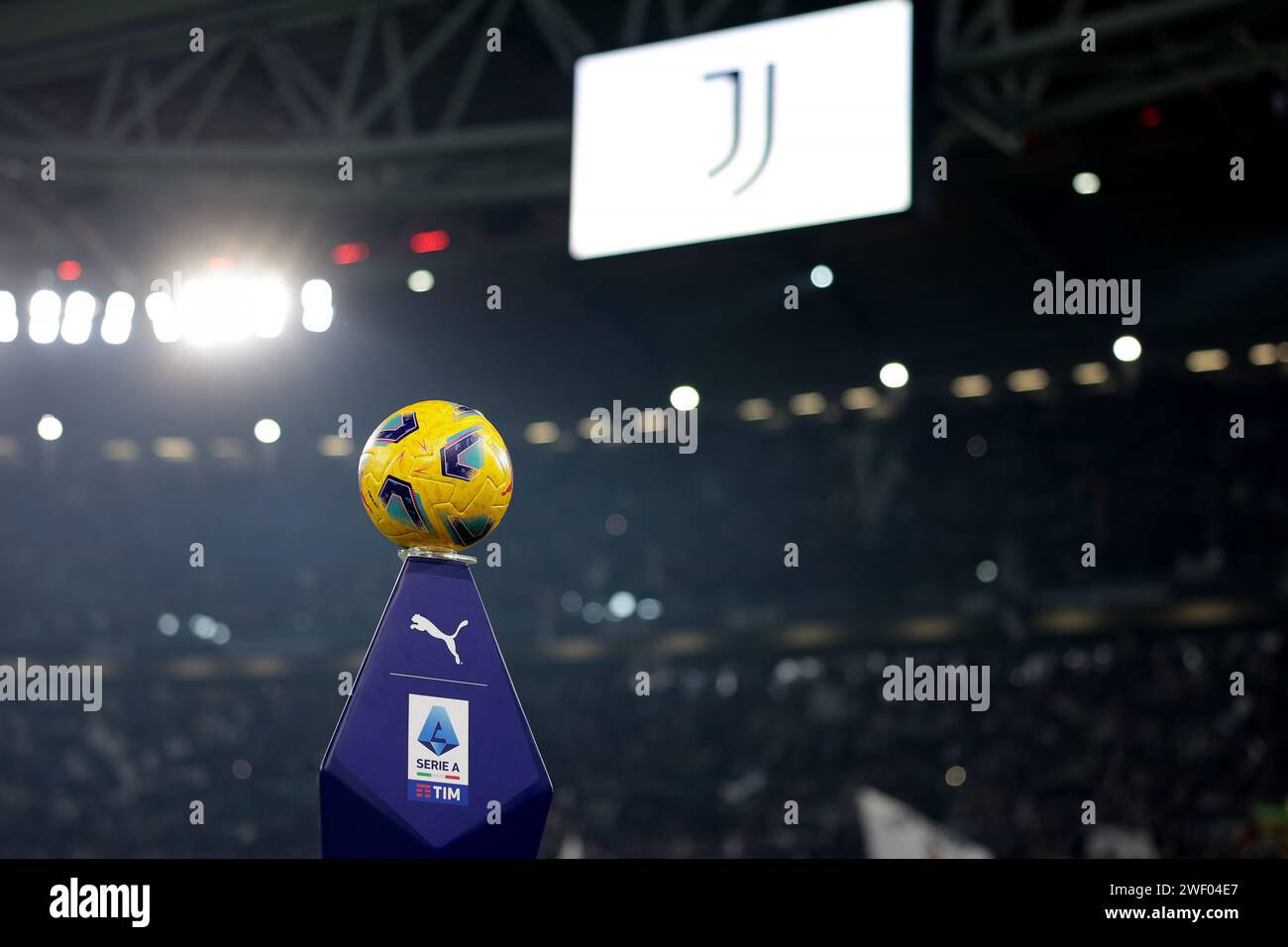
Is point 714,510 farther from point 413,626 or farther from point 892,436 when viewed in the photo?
point 413,626

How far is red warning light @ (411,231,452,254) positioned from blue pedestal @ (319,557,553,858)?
31.2 ft

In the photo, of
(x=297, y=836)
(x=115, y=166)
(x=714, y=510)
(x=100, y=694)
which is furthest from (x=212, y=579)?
(x=115, y=166)

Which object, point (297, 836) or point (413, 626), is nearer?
point (413, 626)

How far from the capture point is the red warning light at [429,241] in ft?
42.2

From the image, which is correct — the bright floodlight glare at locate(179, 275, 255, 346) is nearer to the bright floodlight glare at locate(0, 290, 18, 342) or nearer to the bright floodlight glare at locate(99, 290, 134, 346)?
the bright floodlight glare at locate(99, 290, 134, 346)

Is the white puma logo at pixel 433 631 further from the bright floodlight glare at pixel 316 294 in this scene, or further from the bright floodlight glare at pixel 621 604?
the bright floodlight glare at pixel 621 604

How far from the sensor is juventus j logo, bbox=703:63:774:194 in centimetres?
691

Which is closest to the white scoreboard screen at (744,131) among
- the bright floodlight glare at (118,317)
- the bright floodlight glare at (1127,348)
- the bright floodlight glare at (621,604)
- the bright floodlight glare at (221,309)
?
the bright floodlight glare at (221,309)

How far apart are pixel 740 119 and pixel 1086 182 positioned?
215 inches

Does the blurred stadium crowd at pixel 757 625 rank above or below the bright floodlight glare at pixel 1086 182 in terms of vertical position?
below

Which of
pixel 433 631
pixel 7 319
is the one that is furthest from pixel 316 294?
pixel 433 631

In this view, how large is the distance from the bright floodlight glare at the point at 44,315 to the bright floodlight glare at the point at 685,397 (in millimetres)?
5992

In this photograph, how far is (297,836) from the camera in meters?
Answer: 17.0
